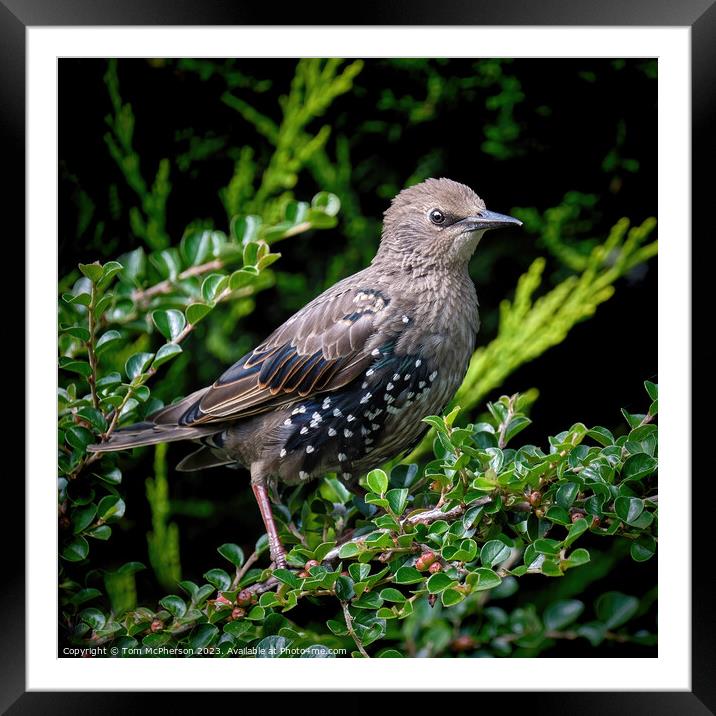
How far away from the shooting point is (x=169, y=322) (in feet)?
9.02

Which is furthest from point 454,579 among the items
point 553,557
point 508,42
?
point 508,42

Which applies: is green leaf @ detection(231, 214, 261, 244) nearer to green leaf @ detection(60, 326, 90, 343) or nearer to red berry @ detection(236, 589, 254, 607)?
green leaf @ detection(60, 326, 90, 343)

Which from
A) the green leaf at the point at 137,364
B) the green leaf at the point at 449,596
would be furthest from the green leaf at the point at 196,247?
the green leaf at the point at 449,596

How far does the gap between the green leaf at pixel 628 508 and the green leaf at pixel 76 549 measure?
1591mm

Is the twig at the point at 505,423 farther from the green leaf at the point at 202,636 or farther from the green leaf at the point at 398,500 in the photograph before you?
the green leaf at the point at 202,636

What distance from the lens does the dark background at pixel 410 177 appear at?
279 centimetres

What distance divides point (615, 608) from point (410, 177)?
1651 millimetres

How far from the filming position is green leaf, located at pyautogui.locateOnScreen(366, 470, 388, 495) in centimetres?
231

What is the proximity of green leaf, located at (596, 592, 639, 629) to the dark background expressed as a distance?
8 centimetres

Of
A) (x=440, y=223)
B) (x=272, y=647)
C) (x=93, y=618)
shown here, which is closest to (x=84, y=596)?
(x=93, y=618)

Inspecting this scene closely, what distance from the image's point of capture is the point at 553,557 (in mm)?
2277

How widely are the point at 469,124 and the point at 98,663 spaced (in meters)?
2.21

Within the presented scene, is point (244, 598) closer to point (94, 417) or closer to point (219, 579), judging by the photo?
point (219, 579)
